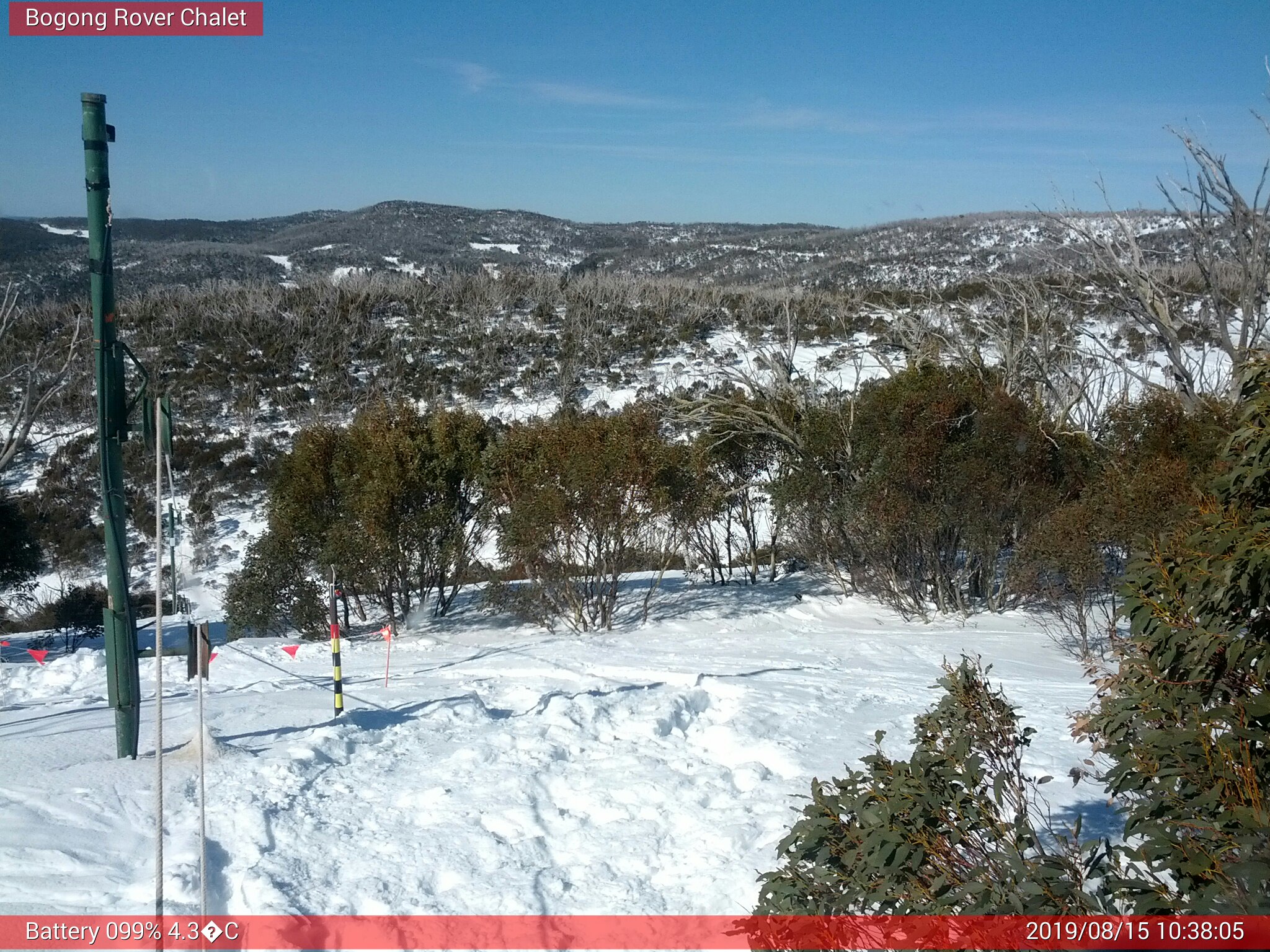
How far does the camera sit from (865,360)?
39.6m

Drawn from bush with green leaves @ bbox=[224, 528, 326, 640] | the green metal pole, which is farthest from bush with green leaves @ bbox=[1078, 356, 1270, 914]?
bush with green leaves @ bbox=[224, 528, 326, 640]

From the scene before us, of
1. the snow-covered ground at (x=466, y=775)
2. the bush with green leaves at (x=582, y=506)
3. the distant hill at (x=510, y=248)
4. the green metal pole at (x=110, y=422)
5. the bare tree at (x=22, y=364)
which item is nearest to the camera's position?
the snow-covered ground at (x=466, y=775)

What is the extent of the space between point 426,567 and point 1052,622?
10.1 meters

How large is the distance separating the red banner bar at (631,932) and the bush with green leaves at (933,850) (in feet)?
0.17

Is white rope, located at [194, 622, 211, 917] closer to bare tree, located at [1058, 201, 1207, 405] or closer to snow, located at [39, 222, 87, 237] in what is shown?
bare tree, located at [1058, 201, 1207, 405]

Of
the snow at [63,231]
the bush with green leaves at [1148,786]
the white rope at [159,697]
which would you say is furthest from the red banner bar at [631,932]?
the snow at [63,231]

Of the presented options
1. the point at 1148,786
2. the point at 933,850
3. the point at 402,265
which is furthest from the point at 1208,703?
the point at 402,265

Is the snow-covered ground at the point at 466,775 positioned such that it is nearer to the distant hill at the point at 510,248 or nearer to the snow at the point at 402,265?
the distant hill at the point at 510,248

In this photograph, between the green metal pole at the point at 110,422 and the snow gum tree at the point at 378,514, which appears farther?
the snow gum tree at the point at 378,514

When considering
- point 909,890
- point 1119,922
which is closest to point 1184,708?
point 1119,922

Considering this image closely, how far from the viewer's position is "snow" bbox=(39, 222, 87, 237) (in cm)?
5953

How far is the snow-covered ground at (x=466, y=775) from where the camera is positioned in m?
4.80

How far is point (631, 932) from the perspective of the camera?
469cm

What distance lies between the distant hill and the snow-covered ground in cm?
4194
